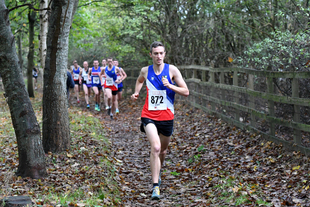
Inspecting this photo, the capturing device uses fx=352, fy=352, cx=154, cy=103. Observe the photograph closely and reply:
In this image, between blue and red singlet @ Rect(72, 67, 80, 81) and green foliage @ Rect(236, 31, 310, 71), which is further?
blue and red singlet @ Rect(72, 67, 80, 81)

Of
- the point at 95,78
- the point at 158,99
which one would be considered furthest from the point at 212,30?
the point at 158,99

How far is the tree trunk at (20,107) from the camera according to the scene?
484cm

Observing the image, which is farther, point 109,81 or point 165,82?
point 109,81

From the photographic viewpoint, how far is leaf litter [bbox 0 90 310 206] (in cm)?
473

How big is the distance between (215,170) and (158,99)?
6.23 ft

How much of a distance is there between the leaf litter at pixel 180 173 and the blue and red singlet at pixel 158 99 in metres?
1.26

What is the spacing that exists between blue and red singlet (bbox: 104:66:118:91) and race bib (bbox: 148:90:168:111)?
26.5ft

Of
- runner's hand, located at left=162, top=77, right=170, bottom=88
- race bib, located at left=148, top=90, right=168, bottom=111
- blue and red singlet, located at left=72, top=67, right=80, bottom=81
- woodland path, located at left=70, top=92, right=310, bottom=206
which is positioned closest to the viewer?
woodland path, located at left=70, top=92, right=310, bottom=206

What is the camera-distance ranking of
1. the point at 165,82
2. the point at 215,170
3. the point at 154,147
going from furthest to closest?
1. the point at 215,170
2. the point at 154,147
3. the point at 165,82

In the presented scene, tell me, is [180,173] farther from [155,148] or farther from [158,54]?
[158,54]

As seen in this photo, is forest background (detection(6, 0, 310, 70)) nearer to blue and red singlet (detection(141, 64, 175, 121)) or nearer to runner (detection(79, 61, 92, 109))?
runner (detection(79, 61, 92, 109))

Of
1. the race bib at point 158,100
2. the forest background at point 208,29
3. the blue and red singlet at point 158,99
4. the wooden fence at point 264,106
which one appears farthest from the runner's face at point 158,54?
the forest background at point 208,29

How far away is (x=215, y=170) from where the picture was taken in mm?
6457

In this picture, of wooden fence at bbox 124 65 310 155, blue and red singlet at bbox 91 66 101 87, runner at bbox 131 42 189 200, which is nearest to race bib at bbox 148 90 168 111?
runner at bbox 131 42 189 200
